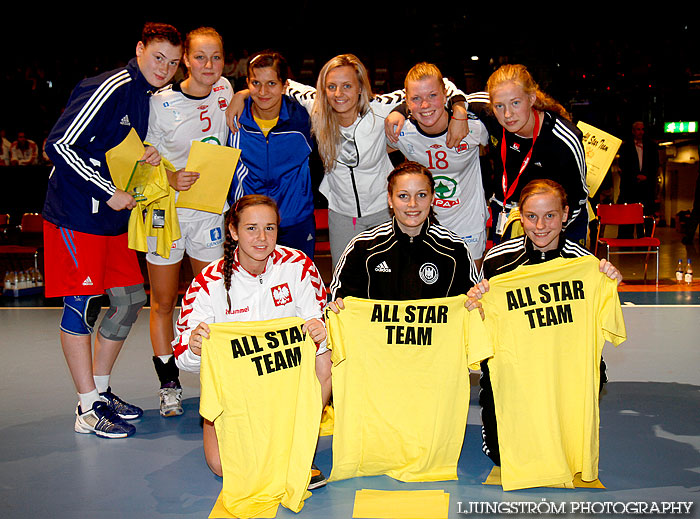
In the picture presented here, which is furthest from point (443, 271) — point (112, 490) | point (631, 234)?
point (631, 234)

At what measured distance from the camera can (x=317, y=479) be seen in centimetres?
302

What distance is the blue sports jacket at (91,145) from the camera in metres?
3.45

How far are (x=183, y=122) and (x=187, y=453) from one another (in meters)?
1.83

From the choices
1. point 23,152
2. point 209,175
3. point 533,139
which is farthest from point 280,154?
point 23,152

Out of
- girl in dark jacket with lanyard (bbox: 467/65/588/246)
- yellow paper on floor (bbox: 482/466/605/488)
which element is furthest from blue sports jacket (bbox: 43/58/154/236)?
yellow paper on floor (bbox: 482/466/605/488)

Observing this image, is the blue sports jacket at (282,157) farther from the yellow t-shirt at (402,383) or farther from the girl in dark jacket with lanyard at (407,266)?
the yellow t-shirt at (402,383)

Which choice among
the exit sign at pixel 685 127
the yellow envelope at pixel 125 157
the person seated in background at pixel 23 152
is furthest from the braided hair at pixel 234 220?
the exit sign at pixel 685 127

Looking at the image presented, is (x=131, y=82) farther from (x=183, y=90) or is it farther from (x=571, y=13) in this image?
(x=571, y=13)

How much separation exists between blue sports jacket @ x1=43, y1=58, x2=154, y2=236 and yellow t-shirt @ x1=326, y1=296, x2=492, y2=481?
148cm

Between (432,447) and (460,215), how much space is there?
1491 millimetres

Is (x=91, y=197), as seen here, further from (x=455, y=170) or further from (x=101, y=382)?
(x=455, y=170)

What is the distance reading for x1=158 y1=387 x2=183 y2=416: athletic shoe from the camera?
3.96 m

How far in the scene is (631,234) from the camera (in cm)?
972

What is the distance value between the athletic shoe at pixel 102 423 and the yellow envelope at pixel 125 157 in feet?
3.99
